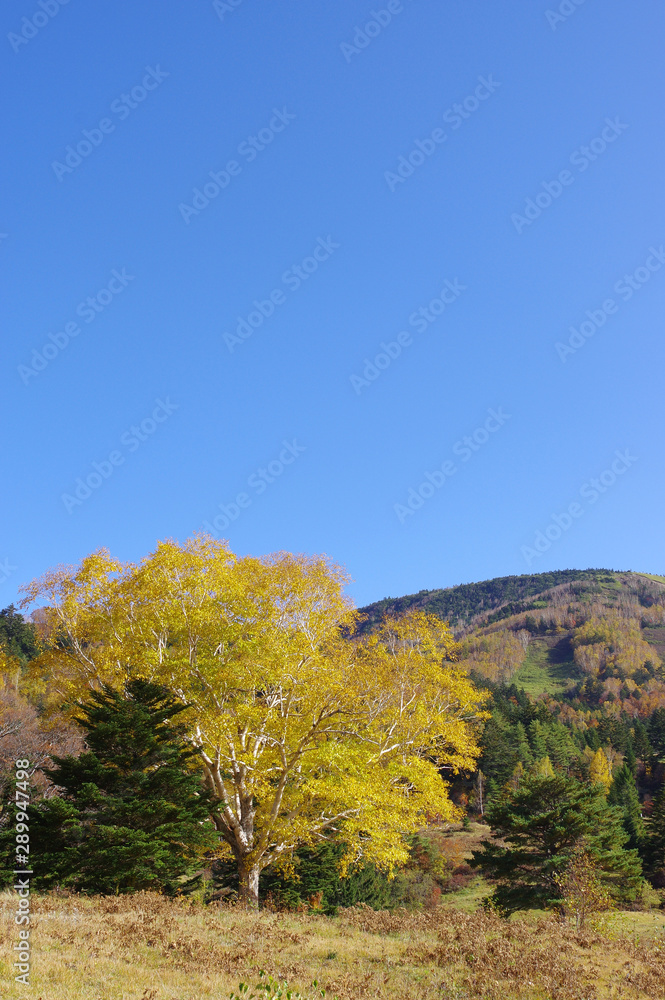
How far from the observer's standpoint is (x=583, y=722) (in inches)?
5118

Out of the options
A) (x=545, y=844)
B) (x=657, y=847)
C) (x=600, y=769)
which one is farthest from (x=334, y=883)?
(x=600, y=769)

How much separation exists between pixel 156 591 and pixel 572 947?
49.7 feet

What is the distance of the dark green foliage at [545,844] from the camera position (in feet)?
126

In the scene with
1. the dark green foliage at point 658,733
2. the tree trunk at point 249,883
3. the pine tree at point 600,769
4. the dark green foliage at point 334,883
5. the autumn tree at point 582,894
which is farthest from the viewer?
the dark green foliage at point 658,733

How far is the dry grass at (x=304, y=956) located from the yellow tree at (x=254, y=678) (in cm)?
563

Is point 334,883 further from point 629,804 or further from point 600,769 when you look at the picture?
point 600,769

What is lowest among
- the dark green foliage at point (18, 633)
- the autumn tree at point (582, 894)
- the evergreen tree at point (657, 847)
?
the evergreen tree at point (657, 847)

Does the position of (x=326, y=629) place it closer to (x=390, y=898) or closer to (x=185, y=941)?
(x=185, y=941)

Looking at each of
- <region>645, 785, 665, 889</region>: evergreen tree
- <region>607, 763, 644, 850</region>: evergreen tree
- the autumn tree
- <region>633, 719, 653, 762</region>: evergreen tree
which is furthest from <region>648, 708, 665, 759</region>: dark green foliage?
the autumn tree

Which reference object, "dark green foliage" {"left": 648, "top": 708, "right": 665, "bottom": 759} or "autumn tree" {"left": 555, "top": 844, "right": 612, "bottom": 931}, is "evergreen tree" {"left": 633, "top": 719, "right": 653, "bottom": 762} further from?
"autumn tree" {"left": 555, "top": 844, "right": 612, "bottom": 931}

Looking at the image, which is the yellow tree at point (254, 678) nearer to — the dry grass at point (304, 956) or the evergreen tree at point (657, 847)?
the dry grass at point (304, 956)

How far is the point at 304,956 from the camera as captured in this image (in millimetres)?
12562

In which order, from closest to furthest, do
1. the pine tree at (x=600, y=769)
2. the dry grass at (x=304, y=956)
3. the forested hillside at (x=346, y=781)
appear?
the dry grass at (x=304, y=956)
the forested hillside at (x=346, y=781)
the pine tree at (x=600, y=769)

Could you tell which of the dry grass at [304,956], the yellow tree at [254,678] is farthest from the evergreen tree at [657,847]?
the dry grass at [304,956]
